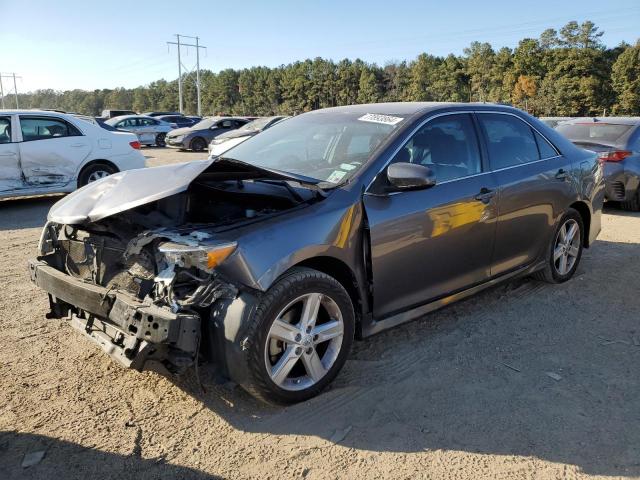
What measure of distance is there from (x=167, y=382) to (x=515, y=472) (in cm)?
205

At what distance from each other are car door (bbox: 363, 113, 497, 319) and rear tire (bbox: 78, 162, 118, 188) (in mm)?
7159

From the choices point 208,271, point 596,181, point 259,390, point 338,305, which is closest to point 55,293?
point 208,271

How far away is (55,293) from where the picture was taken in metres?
3.32

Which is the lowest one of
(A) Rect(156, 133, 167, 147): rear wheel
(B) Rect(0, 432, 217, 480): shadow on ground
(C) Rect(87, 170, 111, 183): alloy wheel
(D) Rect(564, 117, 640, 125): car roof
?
(A) Rect(156, 133, 167, 147): rear wheel

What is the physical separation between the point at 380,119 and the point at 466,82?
214 feet

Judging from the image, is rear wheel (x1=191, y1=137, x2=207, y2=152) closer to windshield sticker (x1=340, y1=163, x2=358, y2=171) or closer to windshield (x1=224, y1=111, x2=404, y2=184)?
windshield (x1=224, y1=111, x2=404, y2=184)

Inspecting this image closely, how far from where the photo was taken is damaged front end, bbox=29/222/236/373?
2.71 m

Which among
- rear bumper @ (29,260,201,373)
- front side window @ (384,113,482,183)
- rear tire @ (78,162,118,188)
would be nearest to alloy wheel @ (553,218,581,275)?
front side window @ (384,113,482,183)

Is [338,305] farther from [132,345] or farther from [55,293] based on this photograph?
[55,293]

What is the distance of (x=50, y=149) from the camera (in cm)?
903

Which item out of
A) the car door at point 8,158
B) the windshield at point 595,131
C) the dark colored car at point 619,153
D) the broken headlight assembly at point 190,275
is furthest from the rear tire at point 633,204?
the car door at point 8,158

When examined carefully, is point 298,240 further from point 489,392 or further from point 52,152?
point 52,152

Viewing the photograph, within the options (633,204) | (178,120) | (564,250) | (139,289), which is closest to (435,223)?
(139,289)

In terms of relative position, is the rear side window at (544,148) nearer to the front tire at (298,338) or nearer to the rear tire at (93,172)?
the front tire at (298,338)
